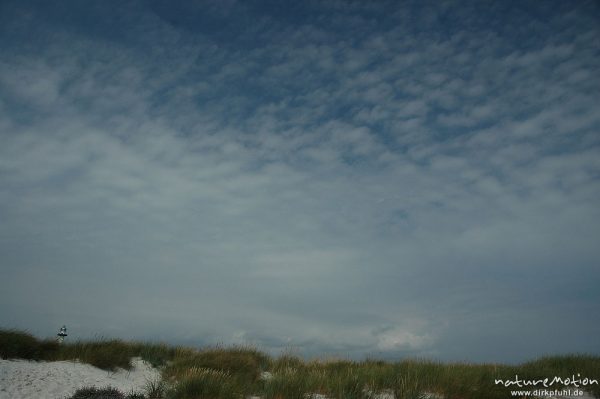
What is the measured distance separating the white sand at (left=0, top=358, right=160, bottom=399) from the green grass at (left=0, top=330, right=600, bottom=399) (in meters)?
0.61

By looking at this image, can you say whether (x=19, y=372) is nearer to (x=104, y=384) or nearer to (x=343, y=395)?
(x=104, y=384)

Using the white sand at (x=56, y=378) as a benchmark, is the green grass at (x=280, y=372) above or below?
above

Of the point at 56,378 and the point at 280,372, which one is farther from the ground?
the point at 280,372

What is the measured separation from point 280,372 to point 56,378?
6374mm

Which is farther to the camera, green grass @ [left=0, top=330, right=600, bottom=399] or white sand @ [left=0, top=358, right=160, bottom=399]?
white sand @ [left=0, top=358, right=160, bottom=399]

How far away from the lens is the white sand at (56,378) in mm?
11968

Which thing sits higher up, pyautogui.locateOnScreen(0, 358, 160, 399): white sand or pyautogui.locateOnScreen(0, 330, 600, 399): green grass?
pyautogui.locateOnScreen(0, 330, 600, 399): green grass

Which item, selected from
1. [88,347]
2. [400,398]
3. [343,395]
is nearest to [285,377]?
[343,395]

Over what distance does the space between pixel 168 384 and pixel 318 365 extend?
6.52 meters

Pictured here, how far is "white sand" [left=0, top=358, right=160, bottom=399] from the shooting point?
39.3ft

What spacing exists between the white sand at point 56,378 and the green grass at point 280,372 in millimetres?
613

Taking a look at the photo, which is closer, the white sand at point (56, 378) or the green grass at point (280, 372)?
the green grass at point (280, 372)

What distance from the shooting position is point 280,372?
44.9 ft

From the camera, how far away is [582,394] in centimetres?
1175
